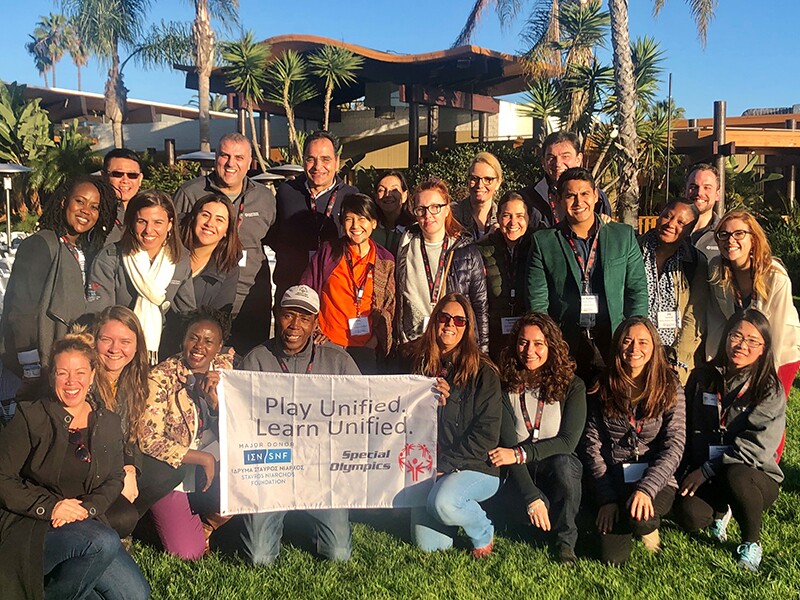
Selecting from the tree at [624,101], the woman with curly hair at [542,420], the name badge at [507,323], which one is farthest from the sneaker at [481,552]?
the tree at [624,101]

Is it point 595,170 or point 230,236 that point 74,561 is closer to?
point 230,236

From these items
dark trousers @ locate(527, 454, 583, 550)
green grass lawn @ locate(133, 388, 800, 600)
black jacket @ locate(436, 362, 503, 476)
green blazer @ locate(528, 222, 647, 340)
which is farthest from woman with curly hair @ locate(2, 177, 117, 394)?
dark trousers @ locate(527, 454, 583, 550)

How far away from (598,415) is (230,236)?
8.95 ft

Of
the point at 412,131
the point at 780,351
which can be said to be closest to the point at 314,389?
the point at 780,351

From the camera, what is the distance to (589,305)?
4.84 metres

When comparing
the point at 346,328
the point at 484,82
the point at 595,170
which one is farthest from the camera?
the point at 484,82

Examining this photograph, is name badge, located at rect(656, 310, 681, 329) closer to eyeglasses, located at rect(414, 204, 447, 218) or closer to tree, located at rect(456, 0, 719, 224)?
eyeglasses, located at rect(414, 204, 447, 218)

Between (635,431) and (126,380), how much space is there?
3071mm

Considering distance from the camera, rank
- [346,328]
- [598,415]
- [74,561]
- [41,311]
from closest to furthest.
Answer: [74,561] → [41,311] → [598,415] → [346,328]

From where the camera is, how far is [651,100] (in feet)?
67.4

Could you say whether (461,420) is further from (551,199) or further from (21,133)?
(21,133)

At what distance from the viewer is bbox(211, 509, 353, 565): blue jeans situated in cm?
424

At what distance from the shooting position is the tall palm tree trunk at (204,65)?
2998cm

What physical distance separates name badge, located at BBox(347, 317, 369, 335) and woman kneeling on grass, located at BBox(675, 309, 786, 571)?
2212 mm
